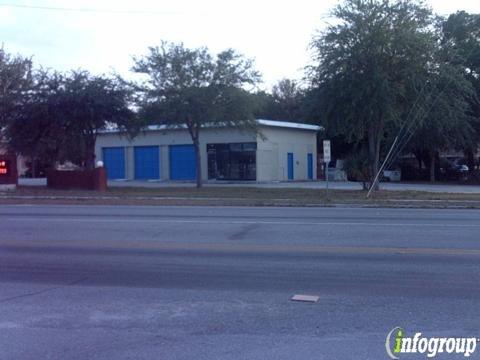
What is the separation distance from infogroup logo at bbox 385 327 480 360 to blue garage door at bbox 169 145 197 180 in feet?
155

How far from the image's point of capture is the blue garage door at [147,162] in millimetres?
56250

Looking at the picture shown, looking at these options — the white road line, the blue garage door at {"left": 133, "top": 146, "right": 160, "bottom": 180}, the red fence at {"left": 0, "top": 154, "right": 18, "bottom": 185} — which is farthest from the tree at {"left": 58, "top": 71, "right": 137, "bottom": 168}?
the white road line

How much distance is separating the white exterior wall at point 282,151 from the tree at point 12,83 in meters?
17.1

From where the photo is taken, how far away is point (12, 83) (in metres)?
42.6

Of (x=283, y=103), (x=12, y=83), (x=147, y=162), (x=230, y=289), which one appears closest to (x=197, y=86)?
(x=12, y=83)

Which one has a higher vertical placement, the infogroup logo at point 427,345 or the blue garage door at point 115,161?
the blue garage door at point 115,161

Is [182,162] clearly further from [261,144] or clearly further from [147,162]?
[261,144]

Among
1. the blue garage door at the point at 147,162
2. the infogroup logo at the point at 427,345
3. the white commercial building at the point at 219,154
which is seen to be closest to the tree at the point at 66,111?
the white commercial building at the point at 219,154

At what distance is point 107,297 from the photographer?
9.10 metres

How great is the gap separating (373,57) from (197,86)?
1055cm

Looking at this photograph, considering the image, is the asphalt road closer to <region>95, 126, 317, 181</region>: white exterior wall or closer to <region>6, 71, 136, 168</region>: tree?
<region>6, 71, 136, 168</region>: tree

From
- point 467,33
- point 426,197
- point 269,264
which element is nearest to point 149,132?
point 467,33

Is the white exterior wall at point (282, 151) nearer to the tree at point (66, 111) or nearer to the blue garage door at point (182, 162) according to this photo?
the blue garage door at point (182, 162)

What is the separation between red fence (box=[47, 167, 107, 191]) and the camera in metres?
39.5
